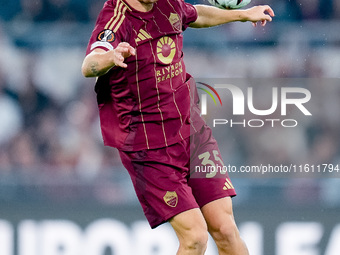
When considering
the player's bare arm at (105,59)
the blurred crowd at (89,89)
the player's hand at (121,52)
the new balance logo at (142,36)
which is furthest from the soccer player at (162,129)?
the blurred crowd at (89,89)

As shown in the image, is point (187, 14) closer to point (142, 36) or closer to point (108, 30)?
point (142, 36)

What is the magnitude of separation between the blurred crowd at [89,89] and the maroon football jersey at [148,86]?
163 centimetres

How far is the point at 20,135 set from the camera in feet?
16.8

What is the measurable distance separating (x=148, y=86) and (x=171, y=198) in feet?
1.71

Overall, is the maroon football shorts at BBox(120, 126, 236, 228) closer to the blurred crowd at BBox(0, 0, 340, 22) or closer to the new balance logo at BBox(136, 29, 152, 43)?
the new balance logo at BBox(136, 29, 152, 43)

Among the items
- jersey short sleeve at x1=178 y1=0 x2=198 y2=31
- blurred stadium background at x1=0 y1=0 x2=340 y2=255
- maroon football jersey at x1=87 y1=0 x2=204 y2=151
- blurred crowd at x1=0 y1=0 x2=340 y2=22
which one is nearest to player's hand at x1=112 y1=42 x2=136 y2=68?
maroon football jersey at x1=87 y1=0 x2=204 y2=151

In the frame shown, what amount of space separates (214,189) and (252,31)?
2.12m

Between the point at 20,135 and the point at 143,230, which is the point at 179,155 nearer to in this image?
the point at 143,230

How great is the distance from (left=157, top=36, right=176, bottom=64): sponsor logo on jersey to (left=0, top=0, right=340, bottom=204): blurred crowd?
1777 mm

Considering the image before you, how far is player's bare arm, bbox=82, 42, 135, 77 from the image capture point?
286 cm

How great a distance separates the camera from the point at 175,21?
3414mm

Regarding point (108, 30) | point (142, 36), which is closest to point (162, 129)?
point (142, 36)

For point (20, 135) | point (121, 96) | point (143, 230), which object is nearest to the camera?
point (121, 96)

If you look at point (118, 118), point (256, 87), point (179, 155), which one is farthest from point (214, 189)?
point (256, 87)
